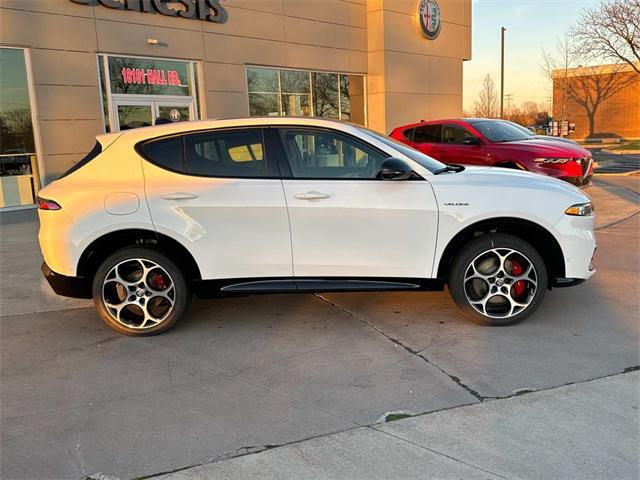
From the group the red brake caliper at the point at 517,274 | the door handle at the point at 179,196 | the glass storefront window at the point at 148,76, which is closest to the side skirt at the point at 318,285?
the red brake caliper at the point at 517,274

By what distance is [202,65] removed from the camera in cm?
1404

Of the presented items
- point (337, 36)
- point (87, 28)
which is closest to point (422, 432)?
point (87, 28)

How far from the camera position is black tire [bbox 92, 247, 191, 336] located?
450 cm

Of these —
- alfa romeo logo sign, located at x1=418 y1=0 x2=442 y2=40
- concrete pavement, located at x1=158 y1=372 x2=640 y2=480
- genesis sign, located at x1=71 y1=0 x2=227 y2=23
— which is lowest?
concrete pavement, located at x1=158 y1=372 x2=640 y2=480

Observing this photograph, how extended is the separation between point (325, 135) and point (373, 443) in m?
Answer: 2.64

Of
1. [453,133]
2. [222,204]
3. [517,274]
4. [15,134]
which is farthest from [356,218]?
[15,134]

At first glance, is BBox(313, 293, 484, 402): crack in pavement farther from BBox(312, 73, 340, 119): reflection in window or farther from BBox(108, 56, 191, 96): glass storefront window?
BBox(312, 73, 340, 119): reflection in window

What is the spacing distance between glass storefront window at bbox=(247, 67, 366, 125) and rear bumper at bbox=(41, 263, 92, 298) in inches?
451

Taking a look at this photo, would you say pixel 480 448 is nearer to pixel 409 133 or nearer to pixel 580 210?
pixel 580 210

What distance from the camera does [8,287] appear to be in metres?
6.27

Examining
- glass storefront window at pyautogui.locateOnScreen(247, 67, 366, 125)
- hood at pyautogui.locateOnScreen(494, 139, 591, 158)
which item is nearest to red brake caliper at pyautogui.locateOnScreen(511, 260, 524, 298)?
hood at pyautogui.locateOnScreen(494, 139, 591, 158)

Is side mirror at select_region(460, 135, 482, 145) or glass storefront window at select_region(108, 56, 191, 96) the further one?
glass storefront window at select_region(108, 56, 191, 96)

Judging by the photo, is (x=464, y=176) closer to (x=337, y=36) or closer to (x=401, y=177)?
(x=401, y=177)

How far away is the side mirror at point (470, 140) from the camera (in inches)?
388
